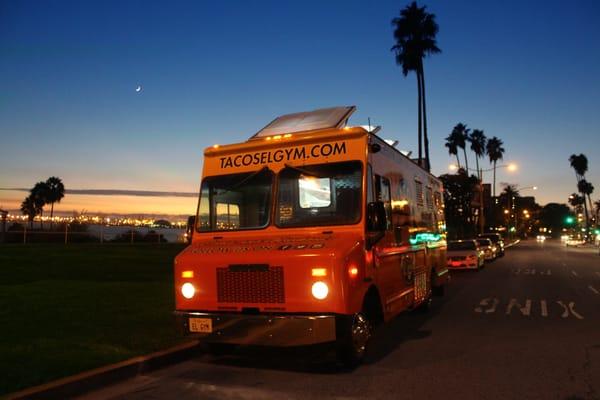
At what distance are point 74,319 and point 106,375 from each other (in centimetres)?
342

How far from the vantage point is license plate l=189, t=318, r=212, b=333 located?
23.2 ft

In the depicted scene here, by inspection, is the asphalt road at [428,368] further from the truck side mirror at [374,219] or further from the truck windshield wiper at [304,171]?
the truck windshield wiper at [304,171]

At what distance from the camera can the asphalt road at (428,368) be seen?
6.26 m

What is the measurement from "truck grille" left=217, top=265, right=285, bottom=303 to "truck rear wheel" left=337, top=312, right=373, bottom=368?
2.84 feet

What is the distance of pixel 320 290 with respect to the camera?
6.63m

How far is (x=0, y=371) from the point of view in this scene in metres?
6.38

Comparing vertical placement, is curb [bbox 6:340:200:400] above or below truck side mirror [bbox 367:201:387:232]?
below

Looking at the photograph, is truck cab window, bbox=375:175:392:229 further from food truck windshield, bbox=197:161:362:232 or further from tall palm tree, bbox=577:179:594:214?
tall palm tree, bbox=577:179:594:214

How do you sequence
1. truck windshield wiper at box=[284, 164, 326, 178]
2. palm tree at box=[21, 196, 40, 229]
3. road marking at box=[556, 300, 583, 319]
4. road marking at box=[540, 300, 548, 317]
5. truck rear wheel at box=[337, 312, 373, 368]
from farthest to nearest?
palm tree at box=[21, 196, 40, 229] → road marking at box=[540, 300, 548, 317] → road marking at box=[556, 300, 583, 319] → truck windshield wiper at box=[284, 164, 326, 178] → truck rear wheel at box=[337, 312, 373, 368]

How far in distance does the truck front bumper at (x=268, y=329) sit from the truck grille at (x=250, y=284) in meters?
0.21

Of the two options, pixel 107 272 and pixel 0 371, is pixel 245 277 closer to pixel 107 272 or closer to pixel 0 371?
pixel 0 371

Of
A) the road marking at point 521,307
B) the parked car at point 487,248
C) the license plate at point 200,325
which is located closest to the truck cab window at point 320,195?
the license plate at point 200,325

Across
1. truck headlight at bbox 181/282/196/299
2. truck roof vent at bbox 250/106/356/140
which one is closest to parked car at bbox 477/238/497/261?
truck roof vent at bbox 250/106/356/140

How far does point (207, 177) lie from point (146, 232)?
3500 cm
